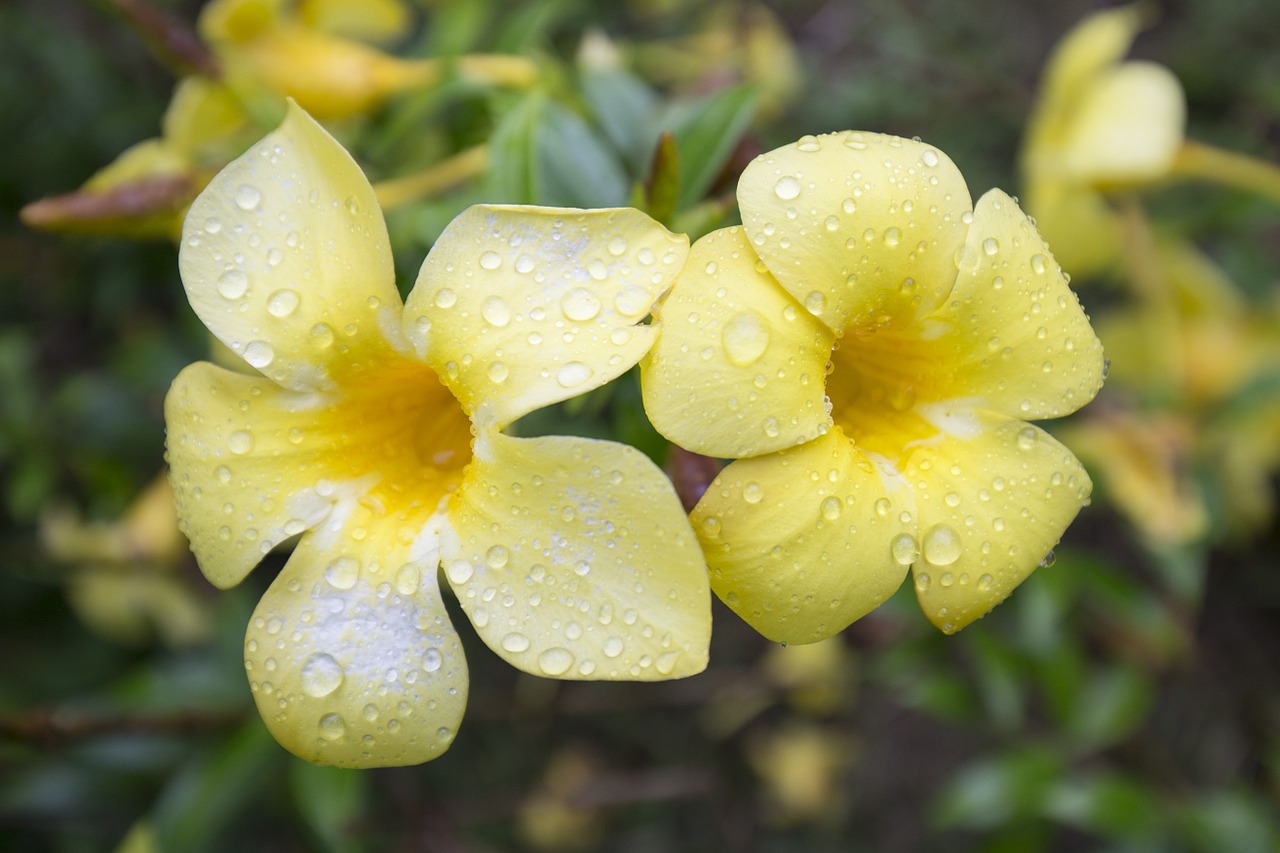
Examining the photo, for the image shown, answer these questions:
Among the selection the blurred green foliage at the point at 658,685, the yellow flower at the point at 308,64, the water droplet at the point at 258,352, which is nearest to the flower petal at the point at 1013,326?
the blurred green foliage at the point at 658,685

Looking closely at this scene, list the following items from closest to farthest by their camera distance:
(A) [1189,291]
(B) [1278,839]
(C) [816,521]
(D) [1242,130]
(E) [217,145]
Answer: (C) [816,521], (E) [217,145], (B) [1278,839], (A) [1189,291], (D) [1242,130]

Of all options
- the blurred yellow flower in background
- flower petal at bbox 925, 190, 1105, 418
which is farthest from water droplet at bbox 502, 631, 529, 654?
the blurred yellow flower in background

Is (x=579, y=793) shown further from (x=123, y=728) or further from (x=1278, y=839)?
(x=1278, y=839)

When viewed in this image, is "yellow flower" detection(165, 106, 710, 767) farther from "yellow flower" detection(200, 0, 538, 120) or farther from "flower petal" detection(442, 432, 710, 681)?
"yellow flower" detection(200, 0, 538, 120)

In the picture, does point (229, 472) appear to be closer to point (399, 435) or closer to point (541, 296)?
point (399, 435)

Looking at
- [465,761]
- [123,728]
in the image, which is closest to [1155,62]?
[465,761]

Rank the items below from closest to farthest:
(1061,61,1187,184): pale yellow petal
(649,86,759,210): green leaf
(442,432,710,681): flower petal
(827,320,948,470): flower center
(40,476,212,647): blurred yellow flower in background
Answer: (442,432,710,681): flower petal → (827,320,948,470): flower center → (649,86,759,210): green leaf → (1061,61,1187,184): pale yellow petal → (40,476,212,647): blurred yellow flower in background

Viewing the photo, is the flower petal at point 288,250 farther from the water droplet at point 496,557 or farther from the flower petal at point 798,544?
the flower petal at point 798,544
